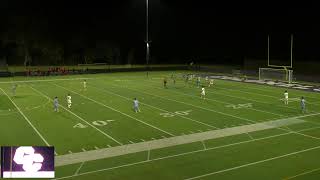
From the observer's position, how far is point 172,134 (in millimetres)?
20141

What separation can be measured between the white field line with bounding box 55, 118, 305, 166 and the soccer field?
1.4 inches

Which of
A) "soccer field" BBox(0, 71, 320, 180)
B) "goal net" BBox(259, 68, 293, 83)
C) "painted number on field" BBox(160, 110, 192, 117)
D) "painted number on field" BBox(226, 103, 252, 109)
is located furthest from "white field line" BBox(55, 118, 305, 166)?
"goal net" BBox(259, 68, 293, 83)

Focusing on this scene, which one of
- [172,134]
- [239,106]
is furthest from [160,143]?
[239,106]

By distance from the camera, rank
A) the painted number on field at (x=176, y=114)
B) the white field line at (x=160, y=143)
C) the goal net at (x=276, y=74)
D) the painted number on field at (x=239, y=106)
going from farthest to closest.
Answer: the goal net at (x=276, y=74), the painted number on field at (x=239, y=106), the painted number on field at (x=176, y=114), the white field line at (x=160, y=143)

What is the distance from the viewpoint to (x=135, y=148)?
57.6 ft

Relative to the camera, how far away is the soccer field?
14.8 metres

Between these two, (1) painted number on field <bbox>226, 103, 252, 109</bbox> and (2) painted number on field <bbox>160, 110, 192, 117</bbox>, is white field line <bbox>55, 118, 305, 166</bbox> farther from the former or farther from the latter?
(1) painted number on field <bbox>226, 103, 252, 109</bbox>

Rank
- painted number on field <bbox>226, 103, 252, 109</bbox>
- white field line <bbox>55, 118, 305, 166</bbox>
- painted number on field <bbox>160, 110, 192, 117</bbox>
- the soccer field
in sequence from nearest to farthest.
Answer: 1. the soccer field
2. white field line <bbox>55, 118, 305, 166</bbox>
3. painted number on field <bbox>160, 110, 192, 117</bbox>
4. painted number on field <bbox>226, 103, 252, 109</bbox>

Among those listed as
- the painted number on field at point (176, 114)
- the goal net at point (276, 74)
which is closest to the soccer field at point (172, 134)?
the painted number on field at point (176, 114)

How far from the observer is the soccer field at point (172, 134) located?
48.6ft

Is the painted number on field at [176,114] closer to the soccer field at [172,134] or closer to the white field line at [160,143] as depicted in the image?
the soccer field at [172,134]

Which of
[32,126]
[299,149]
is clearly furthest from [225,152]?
[32,126]

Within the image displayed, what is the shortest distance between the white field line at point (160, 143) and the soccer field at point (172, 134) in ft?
0.12

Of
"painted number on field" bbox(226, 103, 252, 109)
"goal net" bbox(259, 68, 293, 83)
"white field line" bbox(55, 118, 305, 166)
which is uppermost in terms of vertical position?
"goal net" bbox(259, 68, 293, 83)
